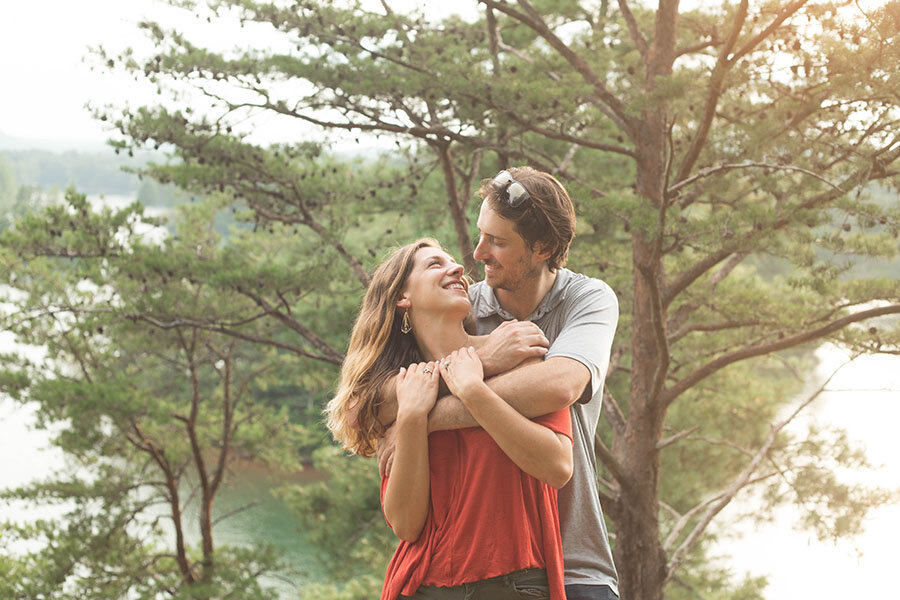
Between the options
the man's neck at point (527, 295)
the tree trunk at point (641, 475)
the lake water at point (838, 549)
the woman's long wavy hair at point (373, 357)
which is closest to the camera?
the woman's long wavy hair at point (373, 357)

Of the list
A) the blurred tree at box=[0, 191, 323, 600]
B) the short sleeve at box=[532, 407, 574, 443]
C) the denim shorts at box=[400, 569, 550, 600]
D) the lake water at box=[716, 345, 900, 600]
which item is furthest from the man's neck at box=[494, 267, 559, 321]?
the lake water at box=[716, 345, 900, 600]

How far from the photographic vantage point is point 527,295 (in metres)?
1.88

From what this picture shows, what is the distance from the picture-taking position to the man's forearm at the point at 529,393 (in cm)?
154

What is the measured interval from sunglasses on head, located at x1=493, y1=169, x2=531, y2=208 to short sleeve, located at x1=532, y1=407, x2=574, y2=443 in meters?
0.44

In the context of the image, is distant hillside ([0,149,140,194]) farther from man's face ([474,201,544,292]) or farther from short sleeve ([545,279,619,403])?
short sleeve ([545,279,619,403])

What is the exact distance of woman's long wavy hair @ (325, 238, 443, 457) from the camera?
5.72ft

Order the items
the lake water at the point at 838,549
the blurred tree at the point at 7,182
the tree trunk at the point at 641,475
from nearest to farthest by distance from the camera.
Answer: the tree trunk at the point at 641,475
the lake water at the point at 838,549
the blurred tree at the point at 7,182

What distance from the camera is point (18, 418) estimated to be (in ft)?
63.7

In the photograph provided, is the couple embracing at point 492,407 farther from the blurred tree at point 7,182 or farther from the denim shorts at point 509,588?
the blurred tree at point 7,182

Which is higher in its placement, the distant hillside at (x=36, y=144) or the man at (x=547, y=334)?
the distant hillside at (x=36, y=144)

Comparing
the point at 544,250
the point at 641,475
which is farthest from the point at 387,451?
the point at 641,475

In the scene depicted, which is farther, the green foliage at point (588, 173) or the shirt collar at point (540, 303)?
the green foliage at point (588, 173)

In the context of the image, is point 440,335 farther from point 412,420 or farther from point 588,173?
point 588,173

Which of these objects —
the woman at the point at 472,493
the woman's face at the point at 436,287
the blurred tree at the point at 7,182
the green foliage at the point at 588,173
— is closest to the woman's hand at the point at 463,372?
the woman at the point at 472,493
